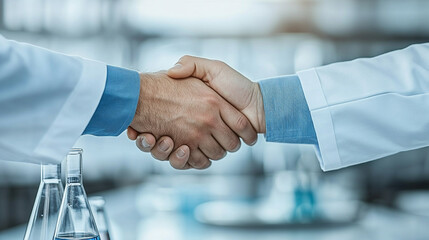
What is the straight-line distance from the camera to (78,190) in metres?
1.00

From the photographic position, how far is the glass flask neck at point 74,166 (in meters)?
0.99

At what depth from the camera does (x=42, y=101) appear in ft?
4.02

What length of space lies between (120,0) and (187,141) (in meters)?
3.89

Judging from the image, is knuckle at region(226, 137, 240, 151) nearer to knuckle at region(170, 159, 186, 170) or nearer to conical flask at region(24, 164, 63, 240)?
knuckle at region(170, 159, 186, 170)

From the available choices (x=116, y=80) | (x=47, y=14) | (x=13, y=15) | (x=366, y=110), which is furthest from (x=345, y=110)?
(x=47, y=14)

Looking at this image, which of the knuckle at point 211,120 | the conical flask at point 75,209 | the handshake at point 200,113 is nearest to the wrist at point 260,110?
the handshake at point 200,113

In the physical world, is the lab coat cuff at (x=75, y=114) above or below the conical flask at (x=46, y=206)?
above

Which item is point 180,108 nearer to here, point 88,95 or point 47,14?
point 88,95

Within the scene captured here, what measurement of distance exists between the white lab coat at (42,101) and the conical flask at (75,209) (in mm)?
156

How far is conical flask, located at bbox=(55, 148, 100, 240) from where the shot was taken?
0.98 metres

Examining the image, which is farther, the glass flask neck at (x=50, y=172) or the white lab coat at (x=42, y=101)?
the white lab coat at (x=42, y=101)

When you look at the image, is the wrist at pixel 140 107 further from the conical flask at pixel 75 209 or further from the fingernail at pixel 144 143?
the conical flask at pixel 75 209

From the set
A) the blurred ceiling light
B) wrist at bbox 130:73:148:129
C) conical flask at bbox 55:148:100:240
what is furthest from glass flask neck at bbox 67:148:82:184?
the blurred ceiling light

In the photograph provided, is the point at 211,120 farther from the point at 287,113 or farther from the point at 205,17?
the point at 205,17
